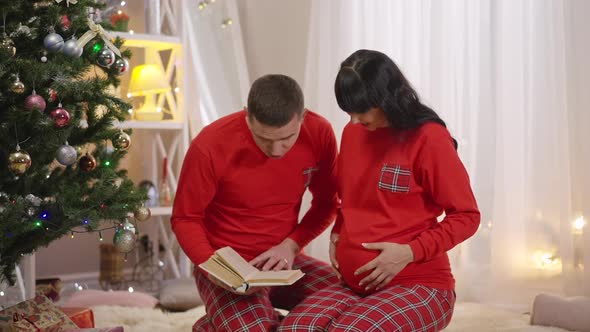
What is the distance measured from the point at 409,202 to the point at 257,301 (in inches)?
18.1

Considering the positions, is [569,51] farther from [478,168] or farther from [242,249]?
[242,249]

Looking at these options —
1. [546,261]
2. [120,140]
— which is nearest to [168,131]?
[120,140]

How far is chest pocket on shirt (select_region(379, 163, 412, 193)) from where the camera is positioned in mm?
1907

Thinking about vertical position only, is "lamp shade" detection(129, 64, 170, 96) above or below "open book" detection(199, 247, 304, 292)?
above

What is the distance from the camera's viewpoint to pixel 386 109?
1.89 meters

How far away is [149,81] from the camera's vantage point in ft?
12.3

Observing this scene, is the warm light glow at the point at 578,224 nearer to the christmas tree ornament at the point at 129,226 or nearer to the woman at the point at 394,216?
the woman at the point at 394,216

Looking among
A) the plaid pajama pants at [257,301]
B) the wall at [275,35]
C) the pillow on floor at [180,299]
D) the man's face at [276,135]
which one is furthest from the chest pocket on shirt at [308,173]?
the wall at [275,35]

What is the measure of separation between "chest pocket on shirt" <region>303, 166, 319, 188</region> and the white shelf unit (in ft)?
5.47

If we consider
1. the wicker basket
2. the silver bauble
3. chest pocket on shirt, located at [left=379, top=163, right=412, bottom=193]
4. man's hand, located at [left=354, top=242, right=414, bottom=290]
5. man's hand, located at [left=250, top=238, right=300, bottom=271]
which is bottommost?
the wicker basket

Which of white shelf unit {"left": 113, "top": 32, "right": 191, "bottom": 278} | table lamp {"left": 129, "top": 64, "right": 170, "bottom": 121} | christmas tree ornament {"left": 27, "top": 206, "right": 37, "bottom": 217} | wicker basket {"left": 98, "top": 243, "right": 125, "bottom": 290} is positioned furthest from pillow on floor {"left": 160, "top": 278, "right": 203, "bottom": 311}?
christmas tree ornament {"left": 27, "top": 206, "right": 37, "bottom": 217}

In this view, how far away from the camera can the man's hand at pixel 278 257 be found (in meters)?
2.05

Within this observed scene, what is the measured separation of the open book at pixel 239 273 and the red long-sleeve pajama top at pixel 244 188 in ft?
0.41

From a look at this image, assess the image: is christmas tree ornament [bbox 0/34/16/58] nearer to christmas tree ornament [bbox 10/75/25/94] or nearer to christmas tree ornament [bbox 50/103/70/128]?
christmas tree ornament [bbox 10/75/25/94]
